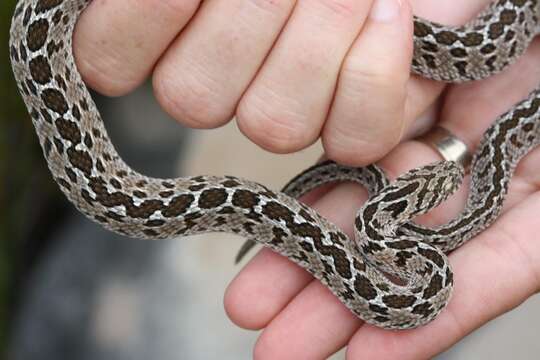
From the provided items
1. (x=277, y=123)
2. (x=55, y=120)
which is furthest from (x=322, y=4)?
(x=55, y=120)

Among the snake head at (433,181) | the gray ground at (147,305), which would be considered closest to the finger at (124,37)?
the snake head at (433,181)

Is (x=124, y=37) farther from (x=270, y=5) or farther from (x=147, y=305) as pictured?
(x=147, y=305)

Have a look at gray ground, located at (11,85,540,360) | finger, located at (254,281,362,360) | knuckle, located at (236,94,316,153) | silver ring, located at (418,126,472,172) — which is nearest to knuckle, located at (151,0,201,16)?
knuckle, located at (236,94,316,153)

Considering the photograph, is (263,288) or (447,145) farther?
(447,145)

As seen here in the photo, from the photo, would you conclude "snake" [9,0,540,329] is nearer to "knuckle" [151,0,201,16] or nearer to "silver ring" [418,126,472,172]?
"silver ring" [418,126,472,172]

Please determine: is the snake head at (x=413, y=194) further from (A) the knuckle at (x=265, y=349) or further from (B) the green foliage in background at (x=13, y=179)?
(B) the green foliage in background at (x=13, y=179)

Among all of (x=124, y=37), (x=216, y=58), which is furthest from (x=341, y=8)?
(x=124, y=37)

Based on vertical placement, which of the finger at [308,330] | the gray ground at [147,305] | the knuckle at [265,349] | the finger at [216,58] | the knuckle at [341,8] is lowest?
the gray ground at [147,305]
